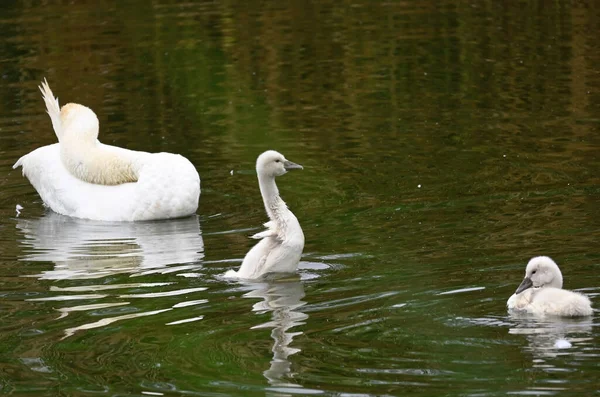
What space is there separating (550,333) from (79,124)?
7.34m

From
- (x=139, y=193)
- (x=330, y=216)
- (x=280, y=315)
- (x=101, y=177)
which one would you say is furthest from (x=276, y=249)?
(x=101, y=177)

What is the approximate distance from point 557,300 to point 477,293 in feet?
2.83

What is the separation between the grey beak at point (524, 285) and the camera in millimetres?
9078

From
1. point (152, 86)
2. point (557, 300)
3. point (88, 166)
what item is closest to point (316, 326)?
point (557, 300)

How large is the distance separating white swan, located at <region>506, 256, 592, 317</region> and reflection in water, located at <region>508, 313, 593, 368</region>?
51mm

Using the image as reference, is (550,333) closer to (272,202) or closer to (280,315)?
(280,315)

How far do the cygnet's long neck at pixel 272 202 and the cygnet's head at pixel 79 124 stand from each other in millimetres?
3699

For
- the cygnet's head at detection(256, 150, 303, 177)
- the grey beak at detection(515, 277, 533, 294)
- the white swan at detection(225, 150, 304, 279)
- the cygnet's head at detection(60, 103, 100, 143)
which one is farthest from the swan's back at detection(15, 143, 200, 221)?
the grey beak at detection(515, 277, 533, 294)

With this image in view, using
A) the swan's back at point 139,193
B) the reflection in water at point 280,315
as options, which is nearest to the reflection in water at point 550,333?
the reflection in water at point 280,315

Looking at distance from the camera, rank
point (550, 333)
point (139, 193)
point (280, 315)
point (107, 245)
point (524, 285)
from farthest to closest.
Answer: point (139, 193), point (107, 245), point (280, 315), point (524, 285), point (550, 333)

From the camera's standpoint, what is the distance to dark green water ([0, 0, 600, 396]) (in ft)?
27.4

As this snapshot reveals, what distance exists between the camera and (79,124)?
14.6 m

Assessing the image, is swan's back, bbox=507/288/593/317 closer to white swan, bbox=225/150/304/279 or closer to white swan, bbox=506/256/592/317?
white swan, bbox=506/256/592/317

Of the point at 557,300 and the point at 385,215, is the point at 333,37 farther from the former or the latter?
the point at 557,300
